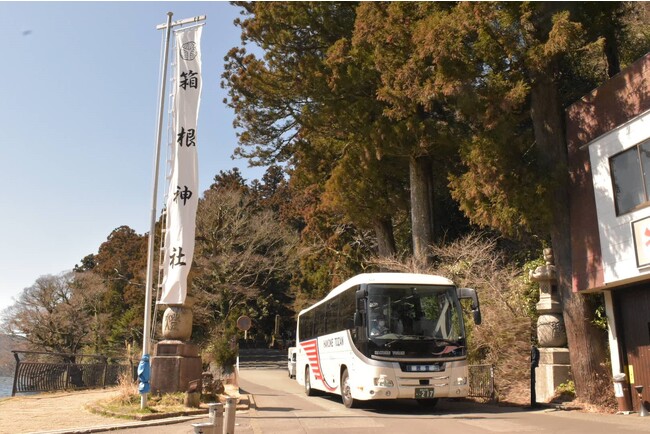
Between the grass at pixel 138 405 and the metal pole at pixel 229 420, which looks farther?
the grass at pixel 138 405

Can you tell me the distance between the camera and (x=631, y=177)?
1225 centimetres

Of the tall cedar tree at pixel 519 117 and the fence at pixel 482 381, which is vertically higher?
the tall cedar tree at pixel 519 117

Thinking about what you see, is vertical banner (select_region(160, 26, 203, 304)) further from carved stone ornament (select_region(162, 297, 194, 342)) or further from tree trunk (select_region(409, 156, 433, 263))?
tree trunk (select_region(409, 156, 433, 263))

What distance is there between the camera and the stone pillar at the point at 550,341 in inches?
563

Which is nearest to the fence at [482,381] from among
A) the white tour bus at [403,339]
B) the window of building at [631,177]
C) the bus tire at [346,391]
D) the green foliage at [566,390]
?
the green foliage at [566,390]

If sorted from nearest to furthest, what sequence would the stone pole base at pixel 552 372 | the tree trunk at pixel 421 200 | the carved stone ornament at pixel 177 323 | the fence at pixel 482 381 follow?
the carved stone ornament at pixel 177 323 < the stone pole base at pixel 552 372 < the fence at pixel 482 381 < the tree trunk at pixel 421 200

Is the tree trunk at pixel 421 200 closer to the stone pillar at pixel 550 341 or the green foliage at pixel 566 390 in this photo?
the stone pillar at pixel 550 341

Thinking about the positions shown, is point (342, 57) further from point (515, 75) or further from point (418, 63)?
point (515, 75)

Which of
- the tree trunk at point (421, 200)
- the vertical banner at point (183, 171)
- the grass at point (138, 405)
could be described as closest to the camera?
the grass at point (138, 405)

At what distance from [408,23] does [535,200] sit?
673 cm

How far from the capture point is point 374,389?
11.6 m

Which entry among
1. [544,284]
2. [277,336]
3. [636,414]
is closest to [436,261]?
[544,284]

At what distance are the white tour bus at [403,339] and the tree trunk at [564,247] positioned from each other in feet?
11.0

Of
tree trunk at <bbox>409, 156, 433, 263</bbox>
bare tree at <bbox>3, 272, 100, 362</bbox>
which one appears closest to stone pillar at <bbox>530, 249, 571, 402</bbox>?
tree trunk at <bbox>409, 156, 433, 263</bbox>
